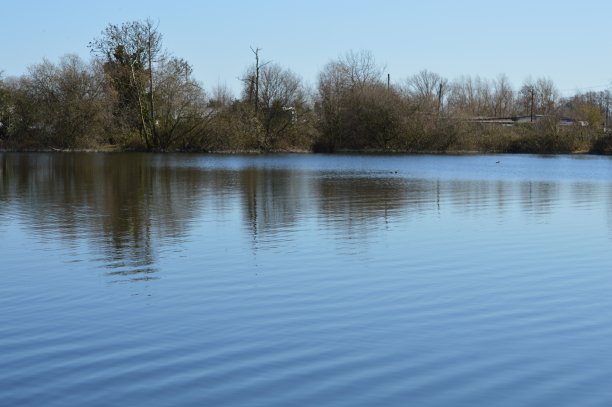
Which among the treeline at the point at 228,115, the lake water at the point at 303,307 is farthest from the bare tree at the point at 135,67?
the lake water at the point at 303,307

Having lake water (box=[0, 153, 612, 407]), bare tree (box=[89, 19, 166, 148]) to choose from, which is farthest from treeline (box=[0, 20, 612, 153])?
lake water (box=[0, 153, 612, 407])

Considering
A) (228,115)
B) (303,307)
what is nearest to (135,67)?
(228,115)

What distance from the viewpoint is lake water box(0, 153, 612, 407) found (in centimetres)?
670

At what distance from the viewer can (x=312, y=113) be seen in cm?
7306

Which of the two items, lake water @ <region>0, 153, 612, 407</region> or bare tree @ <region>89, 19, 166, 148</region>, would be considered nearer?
lake water @ <region>0, 153, 612, 407</region>

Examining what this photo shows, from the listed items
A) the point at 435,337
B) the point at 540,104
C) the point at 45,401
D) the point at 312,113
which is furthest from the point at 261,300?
the point at 540,104

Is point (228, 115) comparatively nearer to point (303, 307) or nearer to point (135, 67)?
point (135, 67)

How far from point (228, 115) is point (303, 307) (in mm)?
57559

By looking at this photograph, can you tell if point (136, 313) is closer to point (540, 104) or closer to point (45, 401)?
point (45, 401)

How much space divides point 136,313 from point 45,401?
2.87m

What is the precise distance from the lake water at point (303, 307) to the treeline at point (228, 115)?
44222 millimetres

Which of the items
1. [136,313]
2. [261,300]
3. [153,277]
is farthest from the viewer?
[153,277]

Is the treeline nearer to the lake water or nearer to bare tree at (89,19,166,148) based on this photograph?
bare tree at (89,19,166,148)

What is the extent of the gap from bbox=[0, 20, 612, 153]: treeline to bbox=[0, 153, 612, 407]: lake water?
44.2 meters
